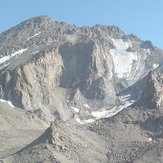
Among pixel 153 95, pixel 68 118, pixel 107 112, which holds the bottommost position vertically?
pixel 107 112

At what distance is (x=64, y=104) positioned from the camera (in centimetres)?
18475

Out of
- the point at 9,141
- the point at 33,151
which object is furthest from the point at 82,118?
the point at 33,151

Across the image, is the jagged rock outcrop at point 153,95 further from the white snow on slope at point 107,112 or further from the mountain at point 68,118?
the white snow on slope at point 107,112

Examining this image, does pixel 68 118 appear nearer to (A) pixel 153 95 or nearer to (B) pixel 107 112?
(B) pixel 107 112

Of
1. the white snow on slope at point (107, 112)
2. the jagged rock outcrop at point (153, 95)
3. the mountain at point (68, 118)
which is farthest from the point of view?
the white snow on slope at point (107, 112)

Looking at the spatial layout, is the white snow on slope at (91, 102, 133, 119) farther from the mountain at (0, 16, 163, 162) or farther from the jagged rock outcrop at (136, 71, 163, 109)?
the jagged rock outcrop at (136, 71, 163, 109)

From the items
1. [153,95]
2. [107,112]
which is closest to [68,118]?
[107,112]

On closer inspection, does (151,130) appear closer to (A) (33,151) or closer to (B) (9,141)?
(B) (9,141)

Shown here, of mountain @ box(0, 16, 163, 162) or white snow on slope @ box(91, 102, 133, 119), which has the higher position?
mountain @ box(0, 16, 163, 162)

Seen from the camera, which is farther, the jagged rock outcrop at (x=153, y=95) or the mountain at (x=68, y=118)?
the jagged rock outcrop at (x=153, y=95)

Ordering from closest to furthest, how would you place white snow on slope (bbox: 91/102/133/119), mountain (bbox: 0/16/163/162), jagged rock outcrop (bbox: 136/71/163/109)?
mountain (bbox: 0/16/163/162), jagged rock outcrop (bbox: 136/71/163/109), white snow on slope (bbox: 91/102/133/119)

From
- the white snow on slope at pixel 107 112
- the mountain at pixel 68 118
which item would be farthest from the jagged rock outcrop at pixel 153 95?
the white snow on slope at pixel 107 112

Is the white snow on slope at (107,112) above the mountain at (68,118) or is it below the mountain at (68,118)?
below

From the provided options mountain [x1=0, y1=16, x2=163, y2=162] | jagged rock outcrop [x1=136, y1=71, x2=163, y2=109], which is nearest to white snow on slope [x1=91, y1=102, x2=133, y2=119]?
mountain [x1=0, y1=16, x2=163, y2=162]
